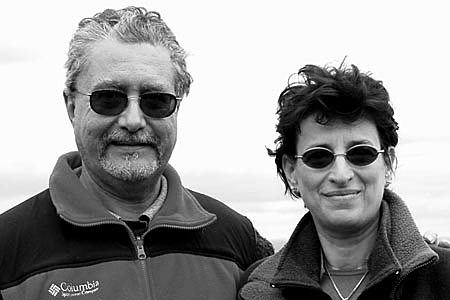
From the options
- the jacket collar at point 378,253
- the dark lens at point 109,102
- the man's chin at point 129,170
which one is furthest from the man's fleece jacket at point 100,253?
the dark lens at point 109,102

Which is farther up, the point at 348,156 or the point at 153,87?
the point at 153,87

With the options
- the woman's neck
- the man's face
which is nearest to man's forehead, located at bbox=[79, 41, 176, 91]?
the man's face

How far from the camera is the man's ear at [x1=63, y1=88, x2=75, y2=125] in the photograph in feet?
19.7

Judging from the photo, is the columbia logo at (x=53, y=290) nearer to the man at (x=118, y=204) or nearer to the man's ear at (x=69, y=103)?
the man at (x=118, y=204)

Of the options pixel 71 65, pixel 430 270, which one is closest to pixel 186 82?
pixel 71 65

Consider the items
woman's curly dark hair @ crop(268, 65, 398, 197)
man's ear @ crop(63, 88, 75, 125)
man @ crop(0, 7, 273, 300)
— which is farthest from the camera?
man's ear @ crop(63, 88, 75, 125)

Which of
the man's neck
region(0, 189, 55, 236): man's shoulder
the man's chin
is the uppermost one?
the man's chin

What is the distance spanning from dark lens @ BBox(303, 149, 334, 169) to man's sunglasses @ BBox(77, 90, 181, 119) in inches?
44.6

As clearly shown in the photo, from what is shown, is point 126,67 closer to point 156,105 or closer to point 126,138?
point 156,105

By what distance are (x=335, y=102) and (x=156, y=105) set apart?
4.31 feet

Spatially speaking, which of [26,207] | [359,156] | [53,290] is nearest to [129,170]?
[26,207]

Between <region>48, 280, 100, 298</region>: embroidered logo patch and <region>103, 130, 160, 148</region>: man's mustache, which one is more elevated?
<region>103, 130, 160, 148</region>: man's mustache

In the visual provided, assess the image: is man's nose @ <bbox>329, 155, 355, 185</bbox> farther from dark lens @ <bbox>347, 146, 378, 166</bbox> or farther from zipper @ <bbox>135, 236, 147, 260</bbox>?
zipper @ <bbox>135, 236, 147, 260</bbox>

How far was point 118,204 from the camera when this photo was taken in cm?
588
